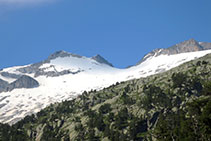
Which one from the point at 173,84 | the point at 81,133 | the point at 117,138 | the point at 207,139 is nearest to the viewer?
the point at 207,139

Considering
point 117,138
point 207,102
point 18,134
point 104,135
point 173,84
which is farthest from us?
point 18,134

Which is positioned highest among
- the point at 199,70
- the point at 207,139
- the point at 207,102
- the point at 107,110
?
the point at 199,70

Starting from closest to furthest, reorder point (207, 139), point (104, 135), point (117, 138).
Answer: point (207, 139) → point (117, 138) → point (104, 135)

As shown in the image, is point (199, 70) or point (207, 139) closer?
point (207, 139)

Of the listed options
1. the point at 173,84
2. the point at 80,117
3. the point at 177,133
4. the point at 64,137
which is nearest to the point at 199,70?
the point at 173,84

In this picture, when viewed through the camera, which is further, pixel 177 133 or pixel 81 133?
pixel 81 133

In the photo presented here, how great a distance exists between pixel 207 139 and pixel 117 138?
63050 millimetres

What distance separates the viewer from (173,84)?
186 m

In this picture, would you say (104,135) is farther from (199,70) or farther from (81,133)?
(199,70)

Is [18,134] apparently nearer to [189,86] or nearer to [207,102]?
[189,86]

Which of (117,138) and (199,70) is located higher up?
(199,70)

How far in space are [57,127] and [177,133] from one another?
105935 millimetres

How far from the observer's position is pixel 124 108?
578 ft

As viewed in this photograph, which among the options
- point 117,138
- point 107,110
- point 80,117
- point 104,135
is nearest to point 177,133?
point 117,138
